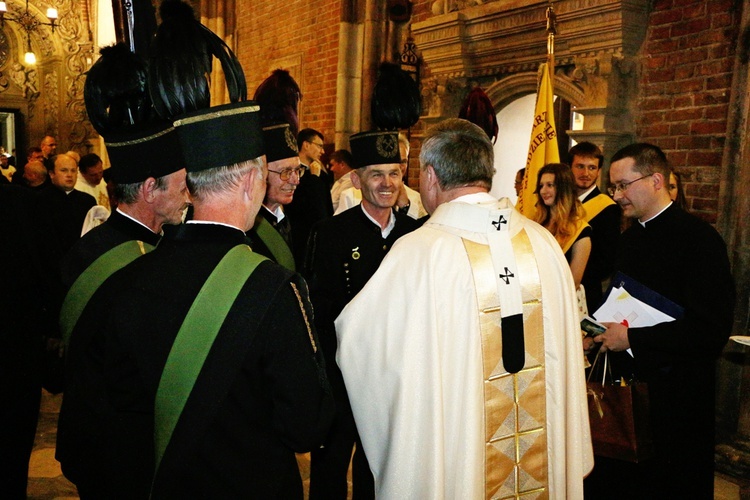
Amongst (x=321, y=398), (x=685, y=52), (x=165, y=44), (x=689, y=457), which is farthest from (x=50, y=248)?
(x=685, y=52)

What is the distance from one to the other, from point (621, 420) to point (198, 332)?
186 cm

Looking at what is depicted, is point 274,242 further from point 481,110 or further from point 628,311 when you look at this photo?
point 481,110

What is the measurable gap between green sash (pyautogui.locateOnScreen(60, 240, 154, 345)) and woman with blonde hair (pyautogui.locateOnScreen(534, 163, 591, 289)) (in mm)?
2823

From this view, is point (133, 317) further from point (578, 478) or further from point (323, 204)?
point (323, 204)

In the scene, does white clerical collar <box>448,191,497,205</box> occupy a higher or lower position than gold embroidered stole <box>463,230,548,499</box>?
higher

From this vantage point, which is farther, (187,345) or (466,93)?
(466,93)

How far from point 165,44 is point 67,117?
52.1 ft

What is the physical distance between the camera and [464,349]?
219 cm

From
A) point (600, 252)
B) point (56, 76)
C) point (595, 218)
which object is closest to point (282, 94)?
point (595, 218)

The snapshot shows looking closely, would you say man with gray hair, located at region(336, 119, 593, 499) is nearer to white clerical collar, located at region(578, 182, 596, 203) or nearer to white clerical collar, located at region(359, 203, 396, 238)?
white clerical collar, located at region(359, 203, 396, 238)

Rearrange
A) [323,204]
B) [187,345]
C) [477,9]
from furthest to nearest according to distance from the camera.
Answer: [477,9] → [323,204] → [187,345]

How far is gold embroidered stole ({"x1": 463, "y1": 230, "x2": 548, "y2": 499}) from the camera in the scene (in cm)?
222

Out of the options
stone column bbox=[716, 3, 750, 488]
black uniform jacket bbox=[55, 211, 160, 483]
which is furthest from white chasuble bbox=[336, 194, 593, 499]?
stone column bbox=[716, 3, 750, 488]

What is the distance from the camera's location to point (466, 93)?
6.69 meters
